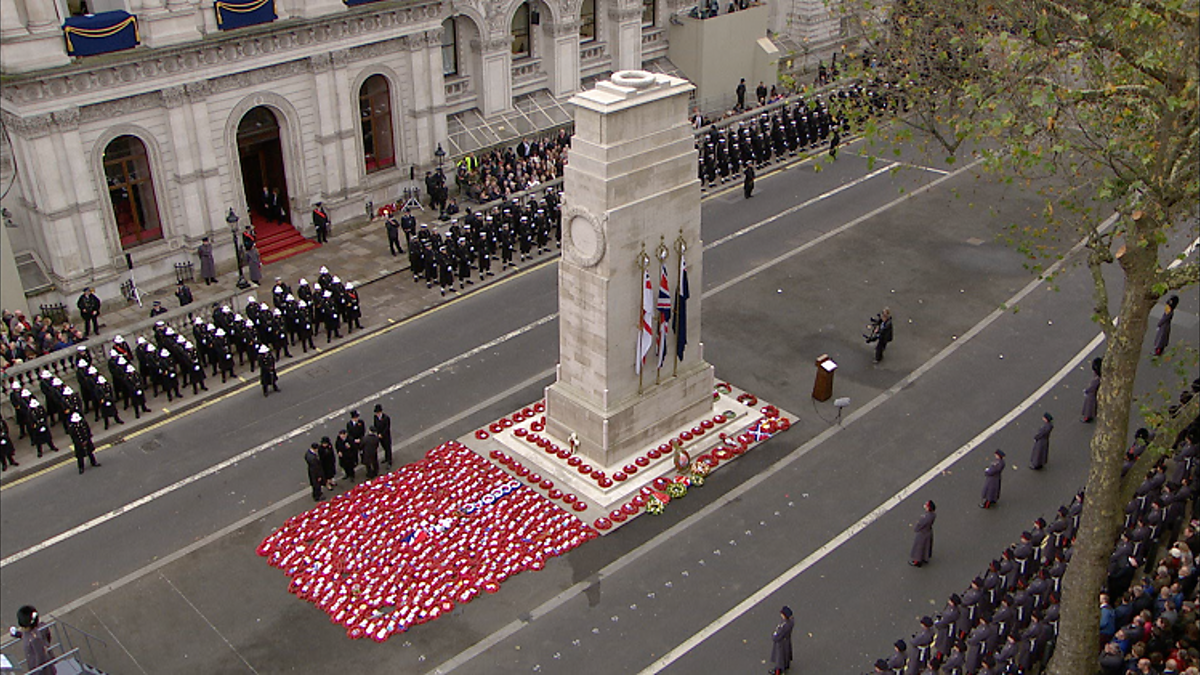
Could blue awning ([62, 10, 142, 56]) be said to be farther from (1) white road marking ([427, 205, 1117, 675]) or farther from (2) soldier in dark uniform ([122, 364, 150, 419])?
(1) white road marking ([427, 205, 1117, 675])

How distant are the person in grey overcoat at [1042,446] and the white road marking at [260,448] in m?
12.4

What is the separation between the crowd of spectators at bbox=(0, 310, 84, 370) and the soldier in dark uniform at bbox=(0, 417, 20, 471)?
2182mm

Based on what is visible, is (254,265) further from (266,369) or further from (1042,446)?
(1042,446)

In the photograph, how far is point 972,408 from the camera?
26.7 m

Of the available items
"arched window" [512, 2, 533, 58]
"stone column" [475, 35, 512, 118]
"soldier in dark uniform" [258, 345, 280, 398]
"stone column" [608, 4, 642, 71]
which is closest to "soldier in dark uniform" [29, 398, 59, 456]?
A: "soldier in dark uniform" [258, 345, 280, 398]

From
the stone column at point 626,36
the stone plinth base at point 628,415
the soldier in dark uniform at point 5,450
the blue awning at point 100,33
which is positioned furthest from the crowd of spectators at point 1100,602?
the stone column at point 626,36

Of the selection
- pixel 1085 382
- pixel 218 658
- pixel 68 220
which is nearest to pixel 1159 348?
pixel 1085 382

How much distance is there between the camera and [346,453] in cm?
2395

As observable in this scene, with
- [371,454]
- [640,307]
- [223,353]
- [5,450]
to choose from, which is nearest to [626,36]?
[223,353]

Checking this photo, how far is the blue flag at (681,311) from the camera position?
23.8 m

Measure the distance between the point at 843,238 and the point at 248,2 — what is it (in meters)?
18.0

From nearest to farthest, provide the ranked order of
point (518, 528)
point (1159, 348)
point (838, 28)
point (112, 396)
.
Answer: point (518, 528), point (112, 396), point (1159, 348), point (838, 28)

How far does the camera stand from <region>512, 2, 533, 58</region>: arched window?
1622 inches

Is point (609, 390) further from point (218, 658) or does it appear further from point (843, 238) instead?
point (843, 238)
